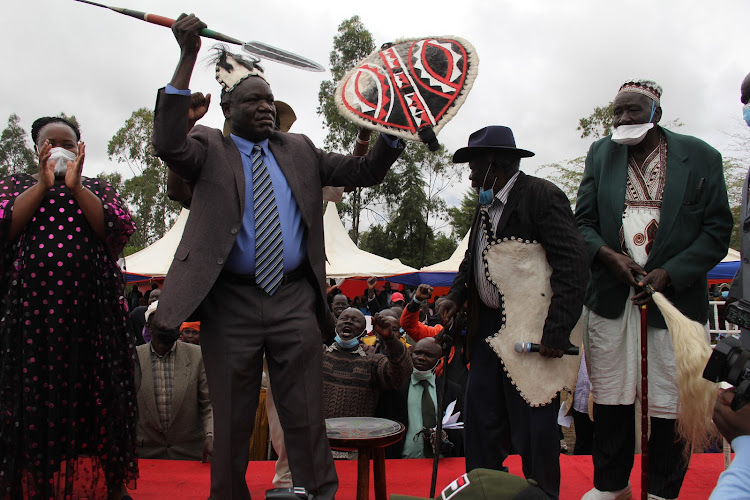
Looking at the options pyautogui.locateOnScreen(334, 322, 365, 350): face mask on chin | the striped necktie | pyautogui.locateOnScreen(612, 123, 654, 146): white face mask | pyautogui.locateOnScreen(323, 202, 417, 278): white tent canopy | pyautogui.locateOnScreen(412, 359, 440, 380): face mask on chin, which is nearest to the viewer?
the striped necktie

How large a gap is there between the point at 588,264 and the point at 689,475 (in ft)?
6.12

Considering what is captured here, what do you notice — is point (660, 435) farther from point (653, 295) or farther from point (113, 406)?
point (113, 406)

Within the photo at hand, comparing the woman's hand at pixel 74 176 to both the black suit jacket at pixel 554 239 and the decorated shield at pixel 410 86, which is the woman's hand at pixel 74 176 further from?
the black suit jacket at pixel 554 239

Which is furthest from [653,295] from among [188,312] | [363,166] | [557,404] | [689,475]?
[188,312]

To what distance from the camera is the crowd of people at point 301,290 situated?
8.08 feet

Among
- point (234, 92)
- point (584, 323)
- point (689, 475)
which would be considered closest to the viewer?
point (234, 92)

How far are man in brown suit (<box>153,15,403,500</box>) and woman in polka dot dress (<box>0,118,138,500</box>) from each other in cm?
77

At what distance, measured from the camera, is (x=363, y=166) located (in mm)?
2641

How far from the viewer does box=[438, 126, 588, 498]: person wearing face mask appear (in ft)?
9.54

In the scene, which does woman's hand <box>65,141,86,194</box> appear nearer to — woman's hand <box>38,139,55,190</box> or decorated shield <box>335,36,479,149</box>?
woman's hand <box>38,139,55,190</box>

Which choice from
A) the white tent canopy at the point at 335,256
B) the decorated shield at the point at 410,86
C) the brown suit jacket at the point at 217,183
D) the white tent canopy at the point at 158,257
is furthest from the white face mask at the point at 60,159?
the white tent canopy at the point at 335,256

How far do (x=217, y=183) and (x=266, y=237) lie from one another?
0.94ft

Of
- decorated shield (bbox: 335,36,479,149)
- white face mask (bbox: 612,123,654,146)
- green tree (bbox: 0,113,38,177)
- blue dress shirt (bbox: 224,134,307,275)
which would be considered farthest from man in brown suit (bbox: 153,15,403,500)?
green tree (bbox: 0,113,38,177)

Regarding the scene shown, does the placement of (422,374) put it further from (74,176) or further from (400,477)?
(74,176)
